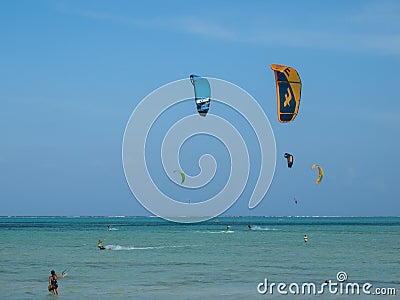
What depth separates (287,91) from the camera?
2680 centimetres

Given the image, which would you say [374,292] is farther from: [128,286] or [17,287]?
[17,287]

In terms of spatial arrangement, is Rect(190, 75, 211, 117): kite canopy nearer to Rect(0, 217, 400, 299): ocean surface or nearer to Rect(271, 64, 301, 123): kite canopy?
Rect(271, 64, 301, 123): kite canopy

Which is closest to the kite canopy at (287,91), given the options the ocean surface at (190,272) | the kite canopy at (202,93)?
the kite canopy at (202,93)

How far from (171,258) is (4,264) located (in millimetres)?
8535

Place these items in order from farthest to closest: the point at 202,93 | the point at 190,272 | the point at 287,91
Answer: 1. the point at 190,272
2. the point at 202,93
3. the point at 287,91

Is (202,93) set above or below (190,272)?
above

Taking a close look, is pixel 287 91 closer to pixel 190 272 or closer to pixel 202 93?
pixel 202 93

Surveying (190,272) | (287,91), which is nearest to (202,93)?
(287,91)

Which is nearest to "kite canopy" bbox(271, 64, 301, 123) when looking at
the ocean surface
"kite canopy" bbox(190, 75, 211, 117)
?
"kite canopy" bbox(190, 75, 211, 117)

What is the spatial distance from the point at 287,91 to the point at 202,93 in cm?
332

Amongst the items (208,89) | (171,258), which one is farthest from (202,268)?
(208,89)

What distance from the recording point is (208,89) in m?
27.2

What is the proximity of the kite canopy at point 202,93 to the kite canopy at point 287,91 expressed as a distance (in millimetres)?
2687

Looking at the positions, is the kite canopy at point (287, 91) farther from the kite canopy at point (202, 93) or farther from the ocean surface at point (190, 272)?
the ocean surface at point (190, 272)
